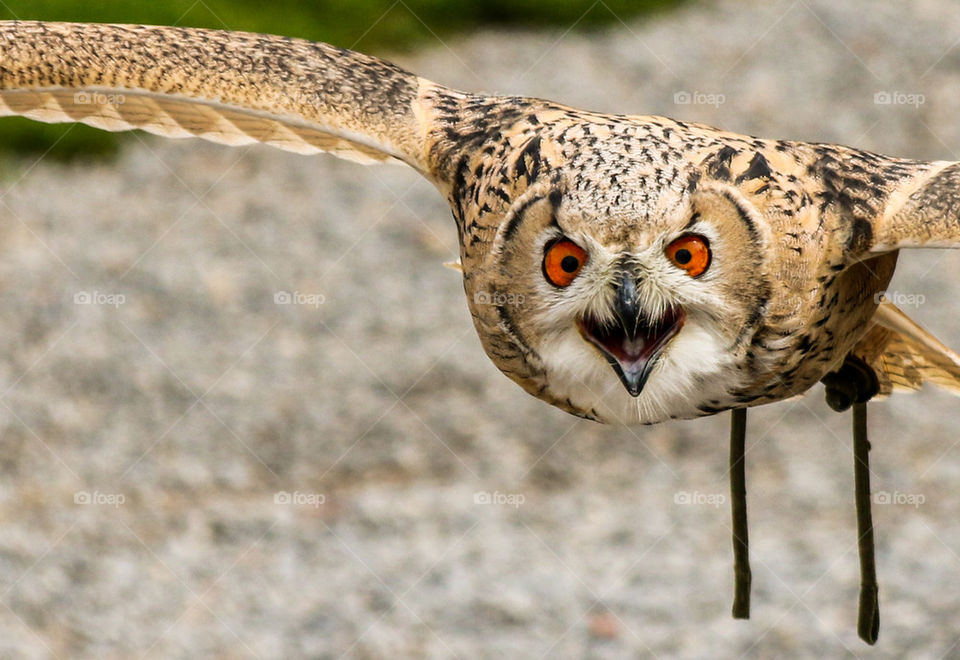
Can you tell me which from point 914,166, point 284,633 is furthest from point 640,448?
point 914,166

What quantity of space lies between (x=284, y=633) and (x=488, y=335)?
9298 mm

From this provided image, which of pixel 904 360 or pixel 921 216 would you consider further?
pixel 904 360

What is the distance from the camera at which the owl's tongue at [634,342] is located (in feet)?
13.4

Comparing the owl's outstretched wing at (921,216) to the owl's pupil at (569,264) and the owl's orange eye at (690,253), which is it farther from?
the owl's pupil at (569,264)

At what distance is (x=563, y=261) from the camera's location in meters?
3.95

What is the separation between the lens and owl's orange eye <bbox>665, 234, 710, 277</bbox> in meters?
3.90

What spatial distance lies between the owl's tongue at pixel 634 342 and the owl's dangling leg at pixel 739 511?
1.99 ft

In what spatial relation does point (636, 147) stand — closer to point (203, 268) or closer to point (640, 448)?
point (640, 448)

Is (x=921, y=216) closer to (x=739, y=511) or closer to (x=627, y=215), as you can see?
(x=627, y=215)

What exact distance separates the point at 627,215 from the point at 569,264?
0.23 meters

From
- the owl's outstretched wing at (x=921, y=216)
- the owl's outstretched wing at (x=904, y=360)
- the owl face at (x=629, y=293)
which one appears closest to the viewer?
the owl face at (x=629, y=293)

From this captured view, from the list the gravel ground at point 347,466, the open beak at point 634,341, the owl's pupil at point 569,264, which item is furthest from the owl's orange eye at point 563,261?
the gravel ground at point 347,466

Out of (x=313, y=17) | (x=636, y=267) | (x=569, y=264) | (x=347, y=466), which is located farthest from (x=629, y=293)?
(x=313, y=17)

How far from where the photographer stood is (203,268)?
1608 centimetres
